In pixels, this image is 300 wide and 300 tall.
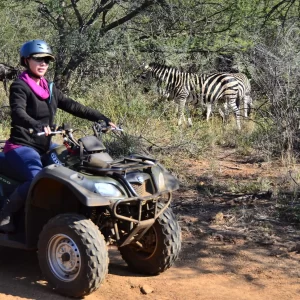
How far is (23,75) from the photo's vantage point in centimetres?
494

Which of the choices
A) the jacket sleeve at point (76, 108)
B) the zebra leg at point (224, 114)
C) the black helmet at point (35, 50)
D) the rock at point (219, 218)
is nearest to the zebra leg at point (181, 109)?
the zebra leg at point (224, 114)

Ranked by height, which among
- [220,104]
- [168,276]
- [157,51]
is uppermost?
[157,51]

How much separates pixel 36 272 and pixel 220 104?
8.93m

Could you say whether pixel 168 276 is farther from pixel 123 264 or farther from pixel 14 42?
pixel 14 42

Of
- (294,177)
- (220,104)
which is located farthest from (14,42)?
(294,177)

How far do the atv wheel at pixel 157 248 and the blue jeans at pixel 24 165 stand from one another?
0.96 metres

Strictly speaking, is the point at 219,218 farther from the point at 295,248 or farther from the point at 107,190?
the point at 107,190

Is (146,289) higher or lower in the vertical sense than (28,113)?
lower

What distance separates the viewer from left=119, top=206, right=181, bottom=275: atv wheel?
4699 mm

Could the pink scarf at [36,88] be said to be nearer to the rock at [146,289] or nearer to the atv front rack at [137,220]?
the atv front rack at [137,220]

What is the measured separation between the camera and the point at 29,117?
4.62 m

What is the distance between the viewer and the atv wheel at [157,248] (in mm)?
4699

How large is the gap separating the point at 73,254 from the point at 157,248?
0.74m

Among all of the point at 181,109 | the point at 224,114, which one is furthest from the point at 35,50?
the point at 224,114
